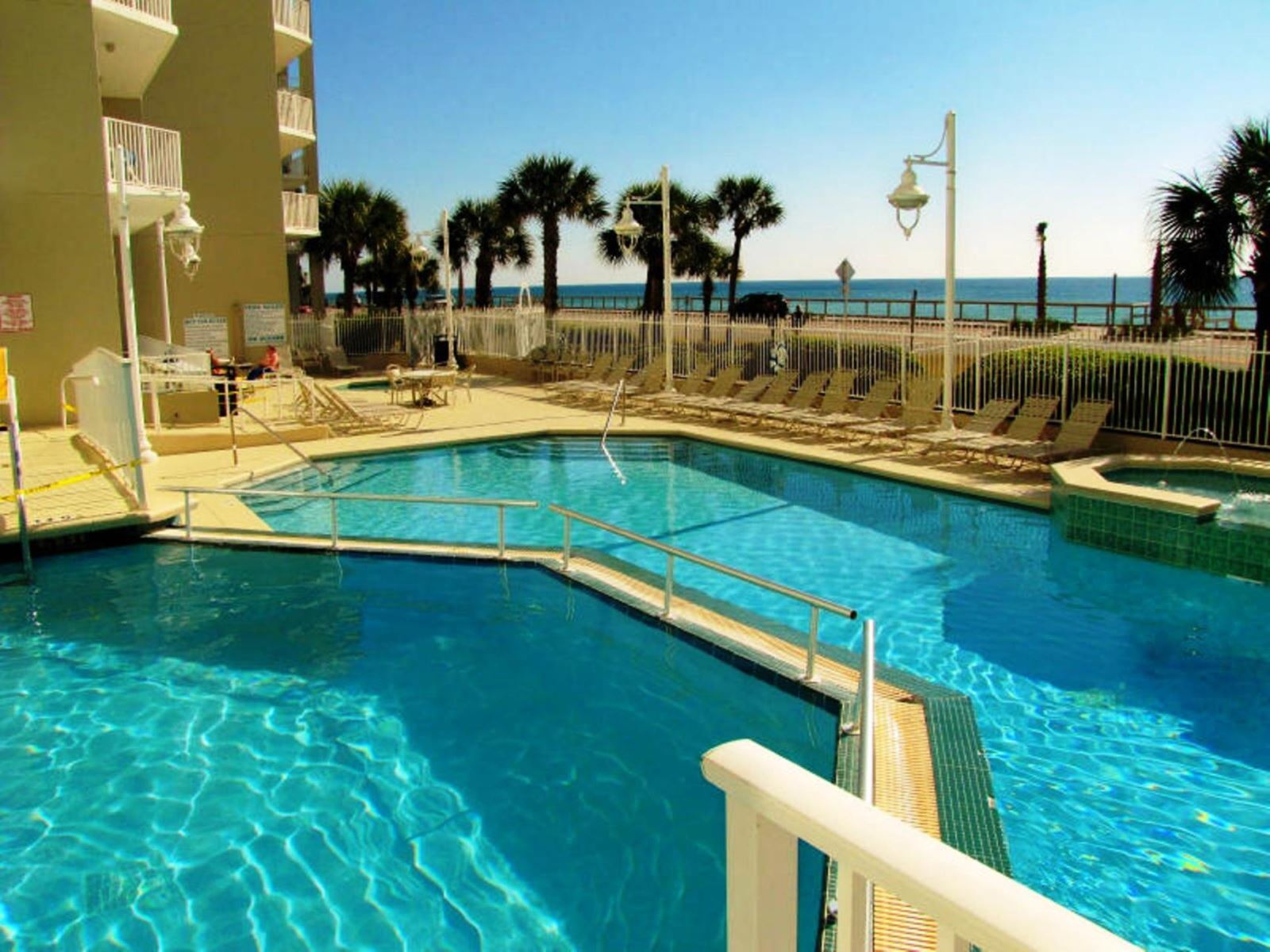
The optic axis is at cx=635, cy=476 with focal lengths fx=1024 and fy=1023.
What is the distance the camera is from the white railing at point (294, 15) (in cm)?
2486

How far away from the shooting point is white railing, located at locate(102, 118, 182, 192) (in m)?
16.7

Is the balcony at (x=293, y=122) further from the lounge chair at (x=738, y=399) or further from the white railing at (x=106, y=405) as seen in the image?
the lounge chair at (x=738, y=399)

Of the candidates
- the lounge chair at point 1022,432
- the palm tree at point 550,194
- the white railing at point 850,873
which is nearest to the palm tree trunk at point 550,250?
the palm tree at point 550,194

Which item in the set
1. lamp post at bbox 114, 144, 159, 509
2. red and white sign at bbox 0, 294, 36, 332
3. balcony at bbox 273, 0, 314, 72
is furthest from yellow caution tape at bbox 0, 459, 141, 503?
balcony at bbox 273, 0, 314, 72

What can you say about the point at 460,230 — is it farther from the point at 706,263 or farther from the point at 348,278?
the point at 706,263

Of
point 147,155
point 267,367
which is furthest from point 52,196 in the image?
point 267,367

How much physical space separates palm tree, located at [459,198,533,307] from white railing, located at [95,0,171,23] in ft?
77.0

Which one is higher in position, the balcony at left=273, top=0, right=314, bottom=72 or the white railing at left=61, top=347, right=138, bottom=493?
the balcony at left=273, top=0, right=314, bottom=72

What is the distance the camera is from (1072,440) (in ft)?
40.3

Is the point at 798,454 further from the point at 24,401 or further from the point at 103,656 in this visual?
the point at 24,401

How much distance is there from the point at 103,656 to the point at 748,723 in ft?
15.6

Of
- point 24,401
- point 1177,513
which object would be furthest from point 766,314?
point 1177,513

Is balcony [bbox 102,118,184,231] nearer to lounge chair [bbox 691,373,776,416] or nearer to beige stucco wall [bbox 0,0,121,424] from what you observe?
beige stucco wall [bbox 0,0,121,424]

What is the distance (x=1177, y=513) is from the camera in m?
9.30
